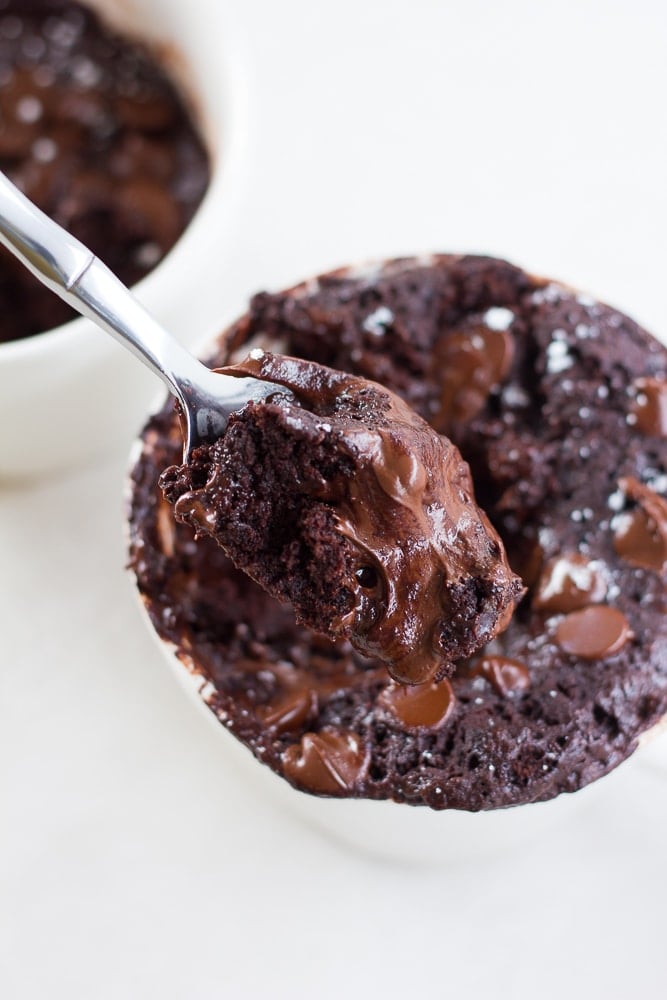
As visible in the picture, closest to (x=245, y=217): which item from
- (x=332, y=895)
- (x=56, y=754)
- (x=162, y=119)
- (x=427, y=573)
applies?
(x=162, y=119)

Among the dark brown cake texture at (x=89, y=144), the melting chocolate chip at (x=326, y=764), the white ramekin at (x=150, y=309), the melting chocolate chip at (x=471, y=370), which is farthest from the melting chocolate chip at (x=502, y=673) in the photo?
the dark brown cake texture at (x=89, y=144)

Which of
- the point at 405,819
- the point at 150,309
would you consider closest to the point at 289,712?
the point at 405,819

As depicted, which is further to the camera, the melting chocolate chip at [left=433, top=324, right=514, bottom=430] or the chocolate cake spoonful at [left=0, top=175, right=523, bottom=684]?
the melting chocolate chip at [left=433, top=324, right=514, bottom=430]

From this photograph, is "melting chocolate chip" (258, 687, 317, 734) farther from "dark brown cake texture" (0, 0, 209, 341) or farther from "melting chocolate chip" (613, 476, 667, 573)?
"dark brown cake texture" (0, 0, 209, 341)

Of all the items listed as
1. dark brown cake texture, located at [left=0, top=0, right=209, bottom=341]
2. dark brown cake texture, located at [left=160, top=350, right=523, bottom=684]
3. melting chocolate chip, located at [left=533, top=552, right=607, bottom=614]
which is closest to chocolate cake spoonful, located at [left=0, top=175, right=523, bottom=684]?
dark brown cake texture, located at [left=160, top=350, right=523, bottom=684]

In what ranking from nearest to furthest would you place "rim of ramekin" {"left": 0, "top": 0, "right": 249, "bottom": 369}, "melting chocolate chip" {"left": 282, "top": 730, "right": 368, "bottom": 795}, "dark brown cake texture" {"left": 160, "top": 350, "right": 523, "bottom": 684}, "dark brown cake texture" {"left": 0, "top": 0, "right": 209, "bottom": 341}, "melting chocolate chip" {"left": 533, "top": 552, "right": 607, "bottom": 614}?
1. "dark brown cake texture" {"left": 160, "top": 350, "right": 523, "bottom": 684}
2. "melting chocolate chip" {"left": 282, "top": 730, "right": 368, "bottom": 795}
3. "melting chocolate chip" {"left": 533, "top": 552, "right": 607, "bottom": 614}
4. "rim of ramekin" {"left": 0, "top": 0, "right": 249, "bottom": 369}
5. "dark brown cake texture" {"left": 0, "top": 0, "right": 209, "bottom": 341}

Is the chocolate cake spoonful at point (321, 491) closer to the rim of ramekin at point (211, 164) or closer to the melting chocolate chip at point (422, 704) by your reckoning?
the melting chocolate chip at point (422, 704)
